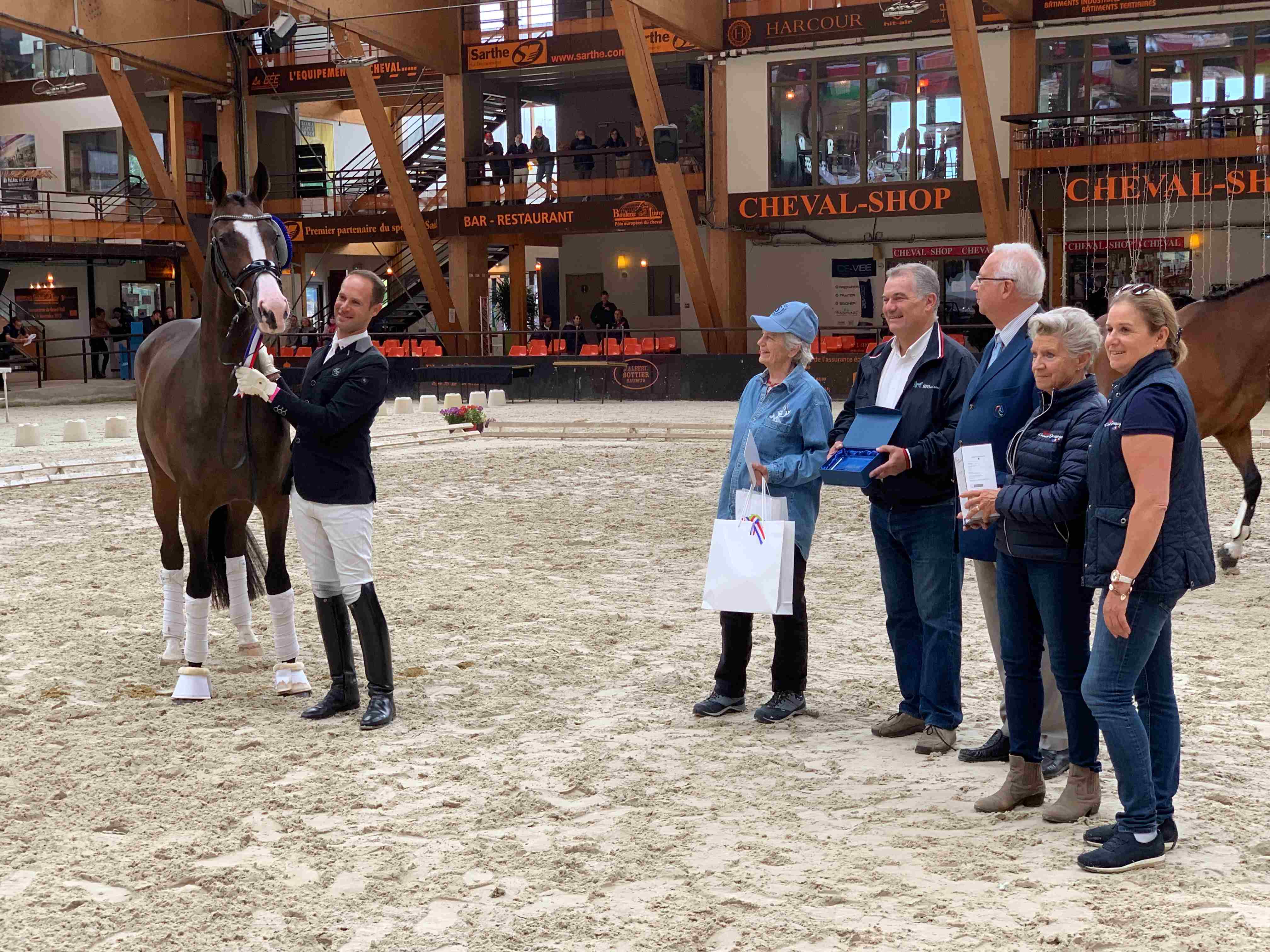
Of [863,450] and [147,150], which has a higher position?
[147,150]

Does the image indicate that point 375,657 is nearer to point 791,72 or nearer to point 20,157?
point 791,72

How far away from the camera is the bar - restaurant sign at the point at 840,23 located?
82.3ft

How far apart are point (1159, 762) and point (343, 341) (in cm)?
341

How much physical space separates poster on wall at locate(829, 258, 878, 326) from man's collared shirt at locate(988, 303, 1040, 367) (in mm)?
25377

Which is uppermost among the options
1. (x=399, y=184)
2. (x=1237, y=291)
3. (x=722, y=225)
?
(x=399, y=184)

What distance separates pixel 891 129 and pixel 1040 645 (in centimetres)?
2388

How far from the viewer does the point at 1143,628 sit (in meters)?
3.71

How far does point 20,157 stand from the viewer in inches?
1355

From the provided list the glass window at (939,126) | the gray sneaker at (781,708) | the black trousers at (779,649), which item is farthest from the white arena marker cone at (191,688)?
the glass window at (939,126)

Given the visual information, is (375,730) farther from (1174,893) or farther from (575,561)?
(575,561)

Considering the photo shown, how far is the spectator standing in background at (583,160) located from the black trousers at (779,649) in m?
24.6

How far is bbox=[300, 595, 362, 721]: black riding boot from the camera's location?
18.4 ft

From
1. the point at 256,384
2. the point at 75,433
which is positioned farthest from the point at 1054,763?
the point at 75,433

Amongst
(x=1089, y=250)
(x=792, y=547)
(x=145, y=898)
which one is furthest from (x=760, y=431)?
(x=1089, y=250)
